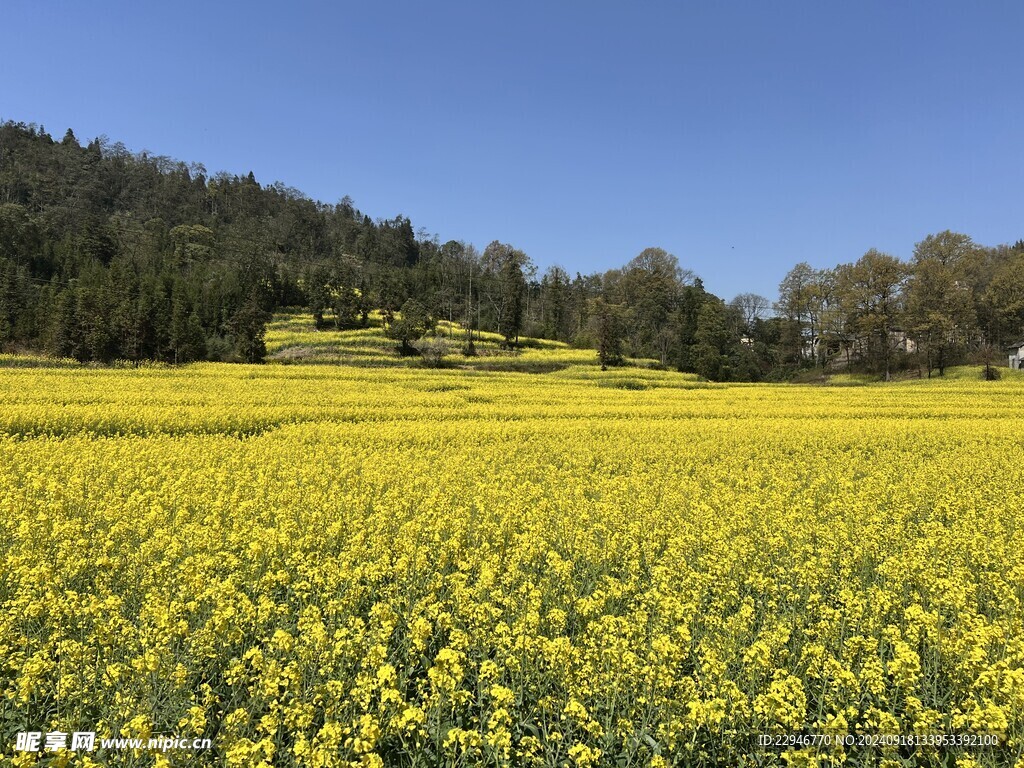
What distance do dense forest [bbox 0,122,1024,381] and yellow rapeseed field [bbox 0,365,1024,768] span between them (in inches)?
1705

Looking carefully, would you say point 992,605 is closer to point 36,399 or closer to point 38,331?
point 36,399

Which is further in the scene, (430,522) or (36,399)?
(36,399)

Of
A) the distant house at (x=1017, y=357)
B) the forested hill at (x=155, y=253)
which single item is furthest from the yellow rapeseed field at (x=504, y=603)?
the distant house at (x=1017, y=357)

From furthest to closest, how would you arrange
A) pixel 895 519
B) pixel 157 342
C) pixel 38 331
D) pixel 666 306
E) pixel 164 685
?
pixel 666 306 < pixel 38 331 < pixel 157 342 < pixel 895 519 < pixel 164 685

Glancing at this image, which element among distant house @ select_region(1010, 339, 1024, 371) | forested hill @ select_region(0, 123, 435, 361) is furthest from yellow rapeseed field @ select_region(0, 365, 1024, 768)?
distant house @ select_region(1010, 339, 1024, 371)

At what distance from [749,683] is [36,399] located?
22.6 m

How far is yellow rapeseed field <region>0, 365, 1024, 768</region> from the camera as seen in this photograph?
327 centimetres

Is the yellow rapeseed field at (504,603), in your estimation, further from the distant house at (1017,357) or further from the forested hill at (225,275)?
the distant house at (1017,357)

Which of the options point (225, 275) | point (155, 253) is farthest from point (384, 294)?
point (155, 253)

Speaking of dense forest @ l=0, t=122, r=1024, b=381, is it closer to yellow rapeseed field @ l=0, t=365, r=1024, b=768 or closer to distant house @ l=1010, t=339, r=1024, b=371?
distant house @ l=1010, t=339, r=1024, b=371

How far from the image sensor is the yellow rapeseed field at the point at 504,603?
327 centimetres

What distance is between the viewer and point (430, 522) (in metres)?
6.68

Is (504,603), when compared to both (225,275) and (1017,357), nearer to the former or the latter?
(1017,357)

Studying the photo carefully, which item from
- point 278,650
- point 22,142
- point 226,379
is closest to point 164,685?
point 278,650
